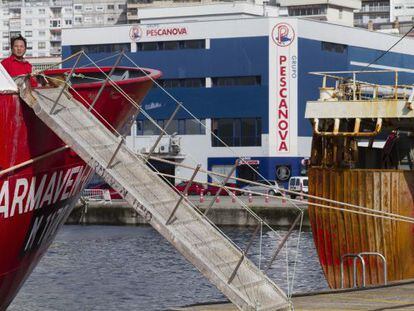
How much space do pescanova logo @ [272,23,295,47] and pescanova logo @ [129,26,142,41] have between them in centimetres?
931

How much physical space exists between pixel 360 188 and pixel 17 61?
8.90m

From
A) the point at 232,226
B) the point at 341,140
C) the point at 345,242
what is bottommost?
the point at 232,226

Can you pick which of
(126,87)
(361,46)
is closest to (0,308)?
(126,87)

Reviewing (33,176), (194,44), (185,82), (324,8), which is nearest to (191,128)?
(185,82)

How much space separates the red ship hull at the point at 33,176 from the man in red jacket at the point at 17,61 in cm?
80

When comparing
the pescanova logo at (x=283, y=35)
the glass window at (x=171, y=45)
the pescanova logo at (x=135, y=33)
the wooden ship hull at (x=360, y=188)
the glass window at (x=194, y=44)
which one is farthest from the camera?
the pescanova logo at (x=135, y=33)

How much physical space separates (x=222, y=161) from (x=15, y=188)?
59991 mm

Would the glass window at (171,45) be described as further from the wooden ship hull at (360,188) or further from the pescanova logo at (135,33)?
the wooden ship hull at (360,188)

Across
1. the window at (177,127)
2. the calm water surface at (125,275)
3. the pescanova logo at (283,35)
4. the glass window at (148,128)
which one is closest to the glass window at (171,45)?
the window at (177,127)

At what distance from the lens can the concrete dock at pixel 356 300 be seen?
15883mm

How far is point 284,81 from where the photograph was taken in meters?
74.3

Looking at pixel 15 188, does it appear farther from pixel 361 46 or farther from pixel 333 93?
pixel 361 46

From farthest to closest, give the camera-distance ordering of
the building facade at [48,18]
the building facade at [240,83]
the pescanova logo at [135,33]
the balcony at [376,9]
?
the building facade at [48,18] < the balcony at [376,9] < the pescanova logo at [135,33] < the building facade at [240,83]

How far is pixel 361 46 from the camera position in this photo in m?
79.2
